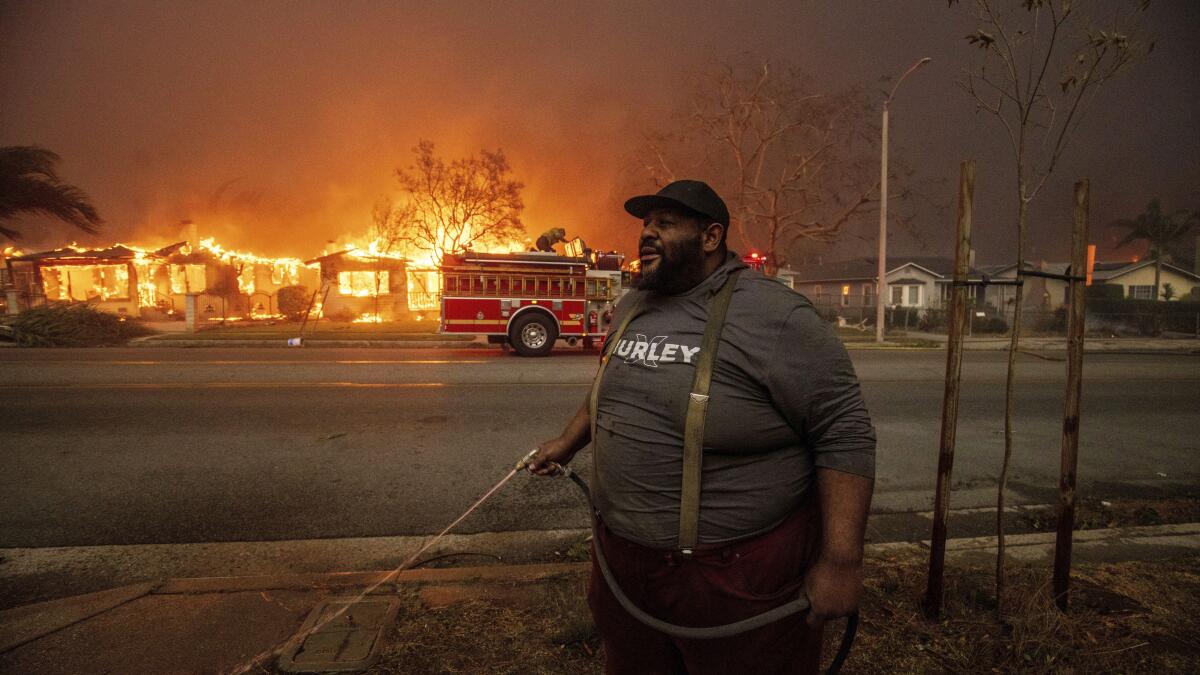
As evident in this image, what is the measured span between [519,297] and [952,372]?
12521mm

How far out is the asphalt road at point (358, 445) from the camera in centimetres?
460

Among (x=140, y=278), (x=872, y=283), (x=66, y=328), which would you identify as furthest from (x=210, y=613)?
(x=872, y=283)

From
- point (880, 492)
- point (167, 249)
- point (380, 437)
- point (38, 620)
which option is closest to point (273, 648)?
point (38, 620)

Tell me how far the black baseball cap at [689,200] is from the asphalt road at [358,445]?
3.03 meters

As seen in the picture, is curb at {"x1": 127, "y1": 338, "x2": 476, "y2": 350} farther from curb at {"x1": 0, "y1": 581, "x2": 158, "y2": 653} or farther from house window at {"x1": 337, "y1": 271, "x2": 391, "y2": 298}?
curb at {"x1": 0, "y1": 581, "x2": 158, "y2": 653}

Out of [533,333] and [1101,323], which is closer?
[533,333]

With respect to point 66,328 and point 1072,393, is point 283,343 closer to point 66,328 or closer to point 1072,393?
point 66,328

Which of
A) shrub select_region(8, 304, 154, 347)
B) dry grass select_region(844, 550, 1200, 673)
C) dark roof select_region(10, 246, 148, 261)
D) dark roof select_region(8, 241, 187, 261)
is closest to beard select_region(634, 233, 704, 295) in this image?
dry grass select_region(844, 550, 1200, 673)

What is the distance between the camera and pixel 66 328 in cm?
1700

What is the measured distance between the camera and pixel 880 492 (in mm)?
5281

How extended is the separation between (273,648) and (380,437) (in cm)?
395

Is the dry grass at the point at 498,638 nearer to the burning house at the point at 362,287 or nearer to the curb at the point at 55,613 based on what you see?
the curb at the point at 55,613

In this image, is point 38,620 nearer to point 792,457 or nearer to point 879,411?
point 792,457

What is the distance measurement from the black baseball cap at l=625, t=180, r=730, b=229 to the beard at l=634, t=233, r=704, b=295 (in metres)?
0.09
